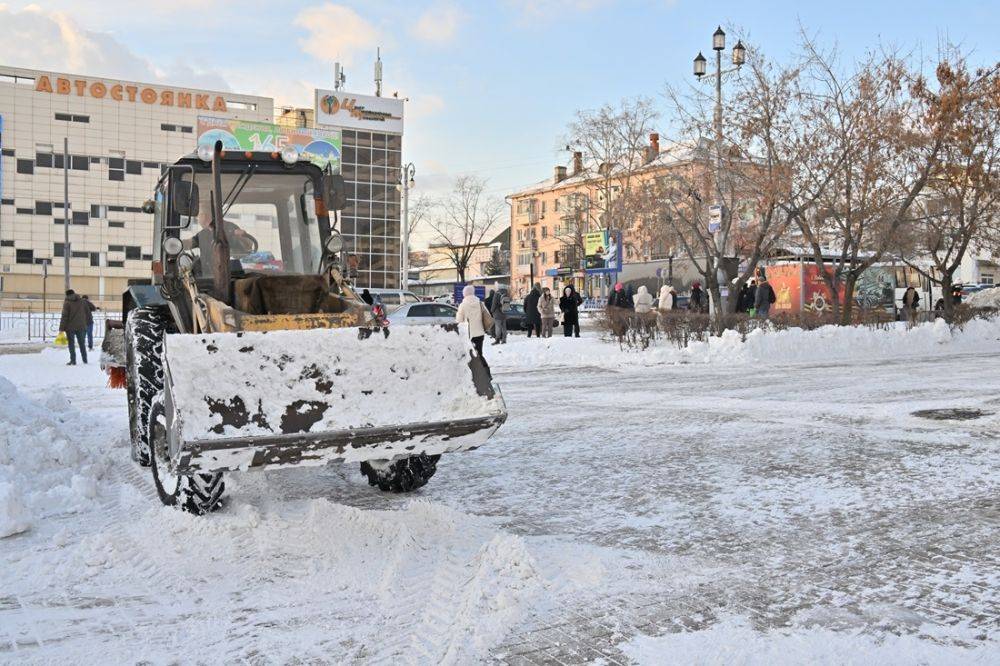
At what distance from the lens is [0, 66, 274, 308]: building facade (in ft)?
233

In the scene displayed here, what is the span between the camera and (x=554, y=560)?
454 cm

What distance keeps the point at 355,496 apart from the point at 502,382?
8259 mm

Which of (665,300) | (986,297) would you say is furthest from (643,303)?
(986,297)

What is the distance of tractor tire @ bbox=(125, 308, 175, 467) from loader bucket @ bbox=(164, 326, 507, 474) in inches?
30.9

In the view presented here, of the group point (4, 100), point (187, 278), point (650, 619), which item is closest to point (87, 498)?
point (187, 278)

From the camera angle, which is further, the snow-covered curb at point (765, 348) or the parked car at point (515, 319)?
the parked car at point (515, 319)

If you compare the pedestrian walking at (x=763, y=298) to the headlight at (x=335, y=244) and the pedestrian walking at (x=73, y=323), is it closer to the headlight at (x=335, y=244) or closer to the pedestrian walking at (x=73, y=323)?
the pedestrian walking at (x=73, y=323)

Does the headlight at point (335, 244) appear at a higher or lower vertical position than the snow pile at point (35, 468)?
higher

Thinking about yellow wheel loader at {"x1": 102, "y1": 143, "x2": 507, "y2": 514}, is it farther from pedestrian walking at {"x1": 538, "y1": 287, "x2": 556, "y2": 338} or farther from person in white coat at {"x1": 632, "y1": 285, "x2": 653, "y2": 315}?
pedestrian walking at {"x1": 538, "y1": 287, "x2": 556, "y2": 338}

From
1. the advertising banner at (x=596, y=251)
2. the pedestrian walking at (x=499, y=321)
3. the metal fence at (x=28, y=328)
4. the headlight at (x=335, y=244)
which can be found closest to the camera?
the headlight at (x=335, y=244)

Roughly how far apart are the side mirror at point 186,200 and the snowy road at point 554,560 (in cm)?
193

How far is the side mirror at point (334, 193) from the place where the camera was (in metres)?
6.66

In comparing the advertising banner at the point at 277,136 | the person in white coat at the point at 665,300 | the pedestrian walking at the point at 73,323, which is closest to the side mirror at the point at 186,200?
the pedestrian walking at the point at 73,323

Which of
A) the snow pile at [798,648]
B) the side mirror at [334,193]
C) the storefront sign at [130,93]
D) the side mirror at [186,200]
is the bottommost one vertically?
the snow pile at [798,648]
